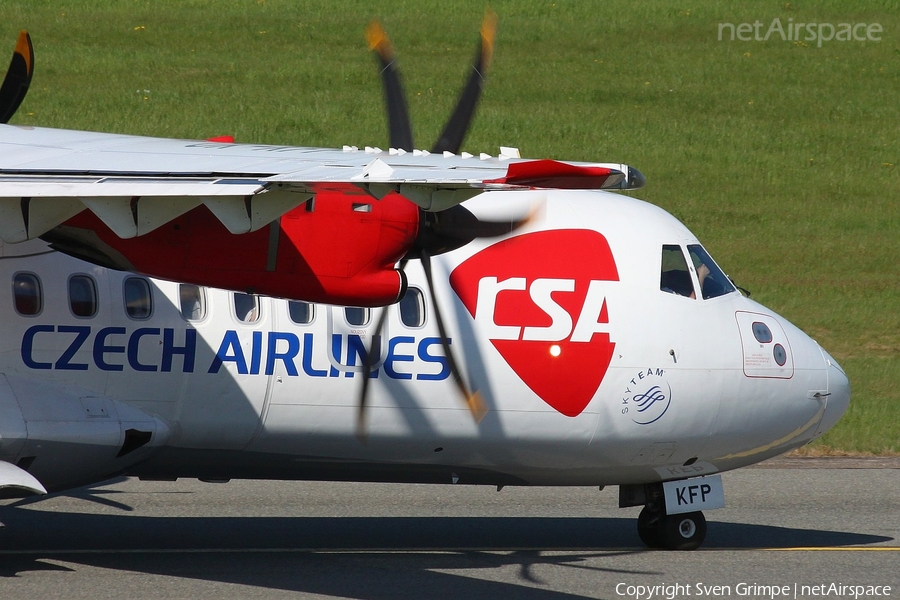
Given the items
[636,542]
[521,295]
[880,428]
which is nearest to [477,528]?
[636,542]

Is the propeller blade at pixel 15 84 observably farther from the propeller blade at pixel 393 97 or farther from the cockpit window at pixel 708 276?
the cockpit window at pixel 708 276

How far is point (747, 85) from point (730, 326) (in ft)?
81.4

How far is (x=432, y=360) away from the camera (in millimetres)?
9992

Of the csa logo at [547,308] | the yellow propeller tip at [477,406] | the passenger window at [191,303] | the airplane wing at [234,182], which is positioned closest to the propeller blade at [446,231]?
the airplane wing at [234,182]

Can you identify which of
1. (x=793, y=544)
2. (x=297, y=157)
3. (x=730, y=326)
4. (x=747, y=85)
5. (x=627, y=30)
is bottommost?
(x=793, y=544)

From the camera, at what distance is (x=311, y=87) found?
1250 inches

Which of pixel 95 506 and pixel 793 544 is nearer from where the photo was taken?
pixel 793 544

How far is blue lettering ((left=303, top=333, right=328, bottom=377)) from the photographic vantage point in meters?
9.76

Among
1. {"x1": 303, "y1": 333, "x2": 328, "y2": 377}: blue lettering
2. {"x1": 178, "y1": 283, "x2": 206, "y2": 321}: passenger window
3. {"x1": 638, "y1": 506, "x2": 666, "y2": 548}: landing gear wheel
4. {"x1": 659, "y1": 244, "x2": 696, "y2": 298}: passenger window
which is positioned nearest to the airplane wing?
{"x1": 178, "y1": 283, "x2": 206, "y2": 321}: passenger window

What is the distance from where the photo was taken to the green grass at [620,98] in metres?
24.7

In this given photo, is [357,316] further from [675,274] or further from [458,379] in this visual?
[675,274]

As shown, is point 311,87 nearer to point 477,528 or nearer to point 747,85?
point 747,85

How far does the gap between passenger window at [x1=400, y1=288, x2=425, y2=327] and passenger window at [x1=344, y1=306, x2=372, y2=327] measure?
0.99 feet

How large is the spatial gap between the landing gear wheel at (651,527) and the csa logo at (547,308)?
64.5 inches
